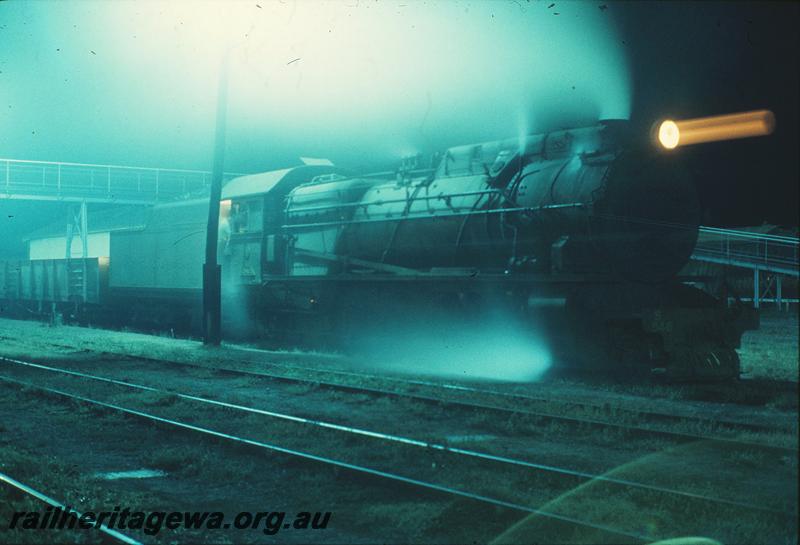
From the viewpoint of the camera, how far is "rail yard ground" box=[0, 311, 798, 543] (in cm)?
526

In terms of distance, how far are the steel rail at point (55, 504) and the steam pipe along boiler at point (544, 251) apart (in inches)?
302

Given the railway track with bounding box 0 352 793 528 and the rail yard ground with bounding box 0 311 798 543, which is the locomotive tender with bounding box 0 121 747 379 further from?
the railway track with bounding box 0 352 793 528

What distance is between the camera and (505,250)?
44.7ft

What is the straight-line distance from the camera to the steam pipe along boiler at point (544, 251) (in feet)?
38.3

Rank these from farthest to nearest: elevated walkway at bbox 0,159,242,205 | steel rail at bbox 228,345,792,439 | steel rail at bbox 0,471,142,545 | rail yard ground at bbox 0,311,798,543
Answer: elevated walkway at bbox 0,159,242,205 → steel rail at bbox 228,345,792,439 → rail yard ground at bbox 0,311,798,543 → steel rail at bbox 0,471,142,545

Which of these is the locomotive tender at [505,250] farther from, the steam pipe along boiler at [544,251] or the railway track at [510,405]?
the railway track at [510,405]

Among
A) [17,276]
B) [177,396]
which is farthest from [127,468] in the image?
[17,276]

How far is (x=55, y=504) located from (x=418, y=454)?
296 cm

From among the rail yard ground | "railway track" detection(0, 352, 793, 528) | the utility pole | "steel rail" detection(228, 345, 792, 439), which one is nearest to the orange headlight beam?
the rail yard ground

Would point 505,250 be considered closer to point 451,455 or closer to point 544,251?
point 544,251

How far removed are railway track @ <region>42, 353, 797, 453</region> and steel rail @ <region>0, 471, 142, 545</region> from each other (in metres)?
4.84

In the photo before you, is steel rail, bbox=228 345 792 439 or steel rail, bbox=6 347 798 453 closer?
steel rail, bbox=6 347 798 453

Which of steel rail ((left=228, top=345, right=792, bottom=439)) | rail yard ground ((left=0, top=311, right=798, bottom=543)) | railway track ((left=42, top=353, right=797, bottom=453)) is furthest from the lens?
steel rail ((left=228, top=345, right=792, bottom=439))

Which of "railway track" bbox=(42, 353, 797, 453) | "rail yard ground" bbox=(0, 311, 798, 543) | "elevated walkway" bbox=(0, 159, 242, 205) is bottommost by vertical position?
"rail yard ground" bbox=(0, 311, 798, 543)
